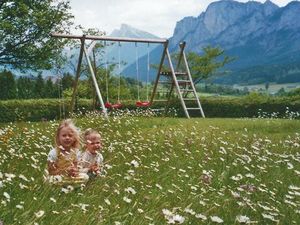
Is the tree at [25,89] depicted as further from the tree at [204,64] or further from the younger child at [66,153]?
the younger child at [66,153]

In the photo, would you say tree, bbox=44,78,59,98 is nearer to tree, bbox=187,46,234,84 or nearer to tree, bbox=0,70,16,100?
tree, bbox=0,70,16,100

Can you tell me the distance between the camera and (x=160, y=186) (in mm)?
4918

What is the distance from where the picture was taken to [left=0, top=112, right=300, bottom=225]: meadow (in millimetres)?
3539

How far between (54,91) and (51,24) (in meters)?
45.5

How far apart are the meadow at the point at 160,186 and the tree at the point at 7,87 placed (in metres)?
55.7

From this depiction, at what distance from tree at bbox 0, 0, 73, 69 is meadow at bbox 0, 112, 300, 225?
8.63 meters

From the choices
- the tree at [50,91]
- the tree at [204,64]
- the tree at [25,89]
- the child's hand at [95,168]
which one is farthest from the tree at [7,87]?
the child's hand at [95,168]

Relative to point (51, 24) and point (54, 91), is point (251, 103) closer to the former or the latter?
point (51, 24)

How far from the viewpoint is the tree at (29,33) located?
20734 mm

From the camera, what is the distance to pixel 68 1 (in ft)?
73.2

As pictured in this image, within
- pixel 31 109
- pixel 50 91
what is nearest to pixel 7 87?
pixel 50 91

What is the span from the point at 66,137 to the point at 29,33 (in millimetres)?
16298

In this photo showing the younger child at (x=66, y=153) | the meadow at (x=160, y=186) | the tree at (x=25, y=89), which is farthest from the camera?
the tree at (x=25, y=89)

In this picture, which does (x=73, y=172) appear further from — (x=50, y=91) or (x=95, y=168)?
(x=50, y=91)
